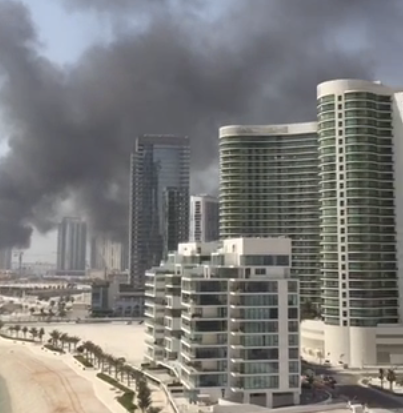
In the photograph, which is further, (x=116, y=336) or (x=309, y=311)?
(x=116, y=336)

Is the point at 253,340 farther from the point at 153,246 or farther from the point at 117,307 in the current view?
the point at 153,246

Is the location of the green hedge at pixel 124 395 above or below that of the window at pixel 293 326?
below

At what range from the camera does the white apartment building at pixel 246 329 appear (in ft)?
139

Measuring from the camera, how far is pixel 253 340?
4241 cm

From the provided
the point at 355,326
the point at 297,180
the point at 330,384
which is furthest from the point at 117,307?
the point at 330,384

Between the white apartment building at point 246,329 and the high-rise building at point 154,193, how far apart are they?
116871 mm

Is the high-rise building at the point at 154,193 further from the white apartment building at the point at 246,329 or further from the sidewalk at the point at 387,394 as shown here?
the white apartment building at the point at 246,329

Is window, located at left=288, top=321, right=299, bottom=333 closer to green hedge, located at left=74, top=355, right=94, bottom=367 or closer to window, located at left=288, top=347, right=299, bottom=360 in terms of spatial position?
window, located at left=288, top=347, right=299, bottom=360

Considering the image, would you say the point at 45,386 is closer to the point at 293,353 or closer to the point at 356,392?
the point at 293,353

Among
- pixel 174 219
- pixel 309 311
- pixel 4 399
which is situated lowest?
pixel 4 399

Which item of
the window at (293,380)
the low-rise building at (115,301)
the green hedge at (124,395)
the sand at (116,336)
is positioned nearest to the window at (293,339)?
the window at (293,380)

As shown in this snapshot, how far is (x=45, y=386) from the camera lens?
186 ft

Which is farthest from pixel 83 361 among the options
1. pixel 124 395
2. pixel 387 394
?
pixel 387 394

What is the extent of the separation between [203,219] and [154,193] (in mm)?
14829
